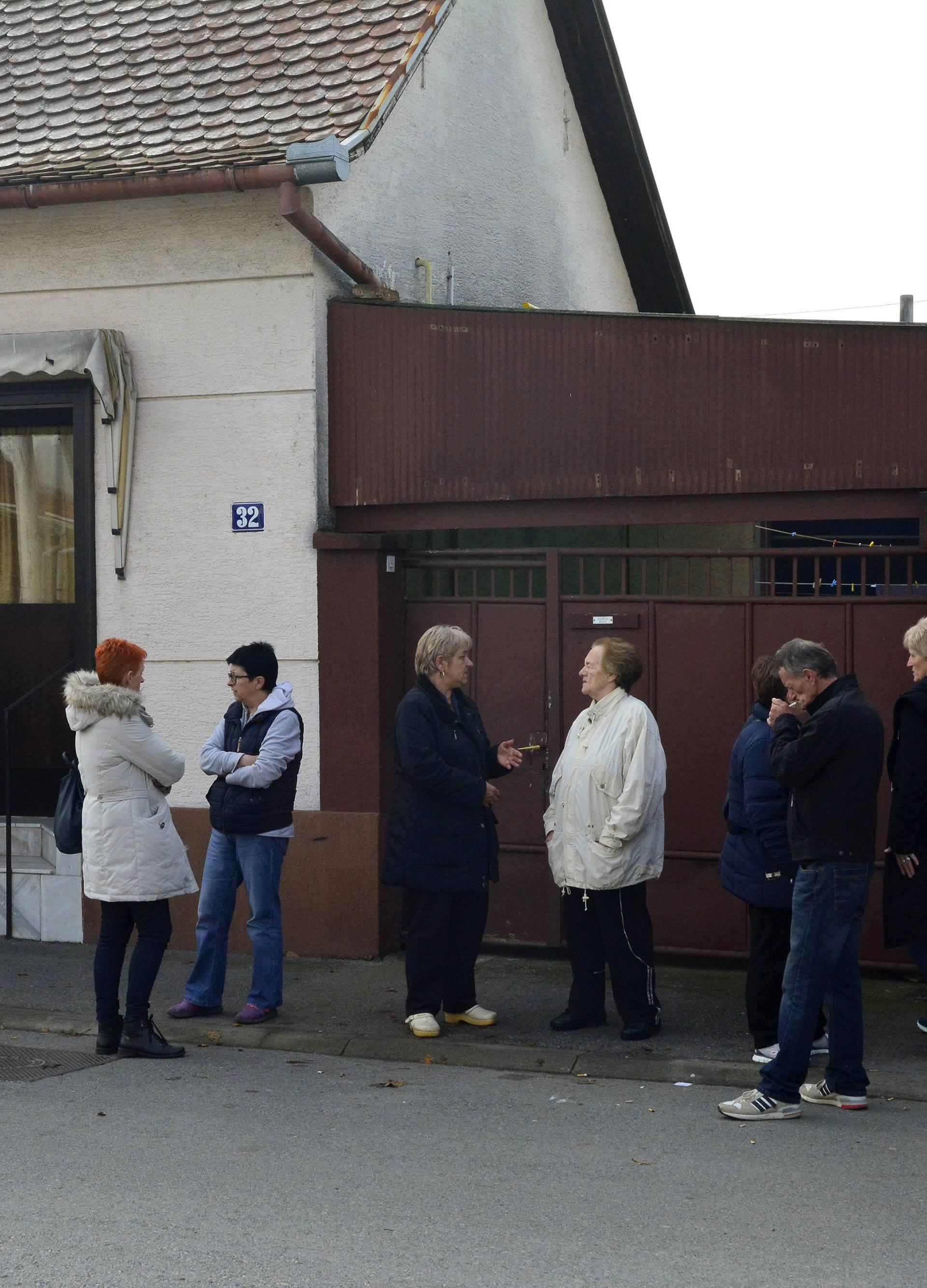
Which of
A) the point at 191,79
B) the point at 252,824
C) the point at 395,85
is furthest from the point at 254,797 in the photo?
the point at 191,79

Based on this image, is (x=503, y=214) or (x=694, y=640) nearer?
(x=694, y=640)

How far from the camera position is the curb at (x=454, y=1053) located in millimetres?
5977

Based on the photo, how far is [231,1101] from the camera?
18.7 ft

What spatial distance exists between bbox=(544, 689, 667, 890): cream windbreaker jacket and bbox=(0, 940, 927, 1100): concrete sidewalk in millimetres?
734

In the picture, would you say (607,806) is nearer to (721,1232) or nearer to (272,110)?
(721,1232)

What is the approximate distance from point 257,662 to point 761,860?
2435 millimetres

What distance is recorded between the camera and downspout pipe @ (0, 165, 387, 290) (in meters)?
7.84

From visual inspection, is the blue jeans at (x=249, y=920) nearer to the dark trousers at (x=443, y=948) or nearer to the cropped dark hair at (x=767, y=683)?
the dark trousers at (x=443, y=948)

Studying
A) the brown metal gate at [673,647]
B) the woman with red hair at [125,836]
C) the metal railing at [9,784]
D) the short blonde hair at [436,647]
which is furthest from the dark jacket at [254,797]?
the metal railing at [9,784]

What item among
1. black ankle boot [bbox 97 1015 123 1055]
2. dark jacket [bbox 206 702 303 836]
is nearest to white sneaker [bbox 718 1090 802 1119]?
dark jacket [bbox 206 702 303 836]

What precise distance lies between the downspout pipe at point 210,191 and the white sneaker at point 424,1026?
13.5ft

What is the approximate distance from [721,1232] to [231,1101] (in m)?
2.14

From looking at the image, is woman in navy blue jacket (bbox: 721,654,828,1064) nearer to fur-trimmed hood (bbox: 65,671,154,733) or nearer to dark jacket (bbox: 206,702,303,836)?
dark jacket (bbox: 206,702,303,836)

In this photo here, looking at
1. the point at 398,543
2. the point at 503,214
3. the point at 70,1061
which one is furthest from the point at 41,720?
the point at 503,214
